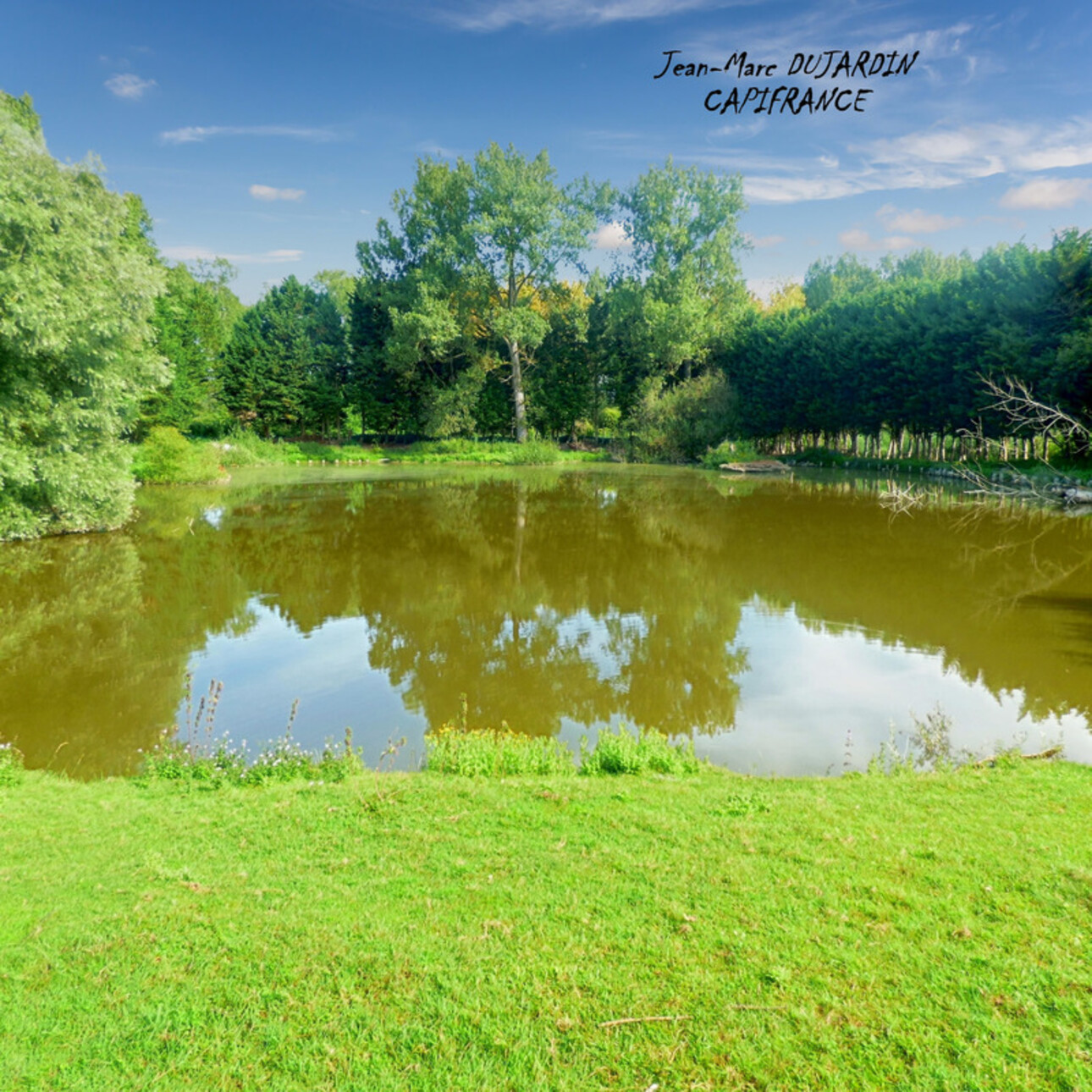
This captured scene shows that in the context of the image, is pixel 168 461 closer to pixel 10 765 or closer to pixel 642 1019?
pixel 10 765

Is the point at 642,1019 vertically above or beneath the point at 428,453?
above

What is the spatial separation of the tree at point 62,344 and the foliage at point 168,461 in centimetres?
1476

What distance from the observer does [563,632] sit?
13492 millimetres

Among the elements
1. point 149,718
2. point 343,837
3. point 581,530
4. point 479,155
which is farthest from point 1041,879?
point 479,155

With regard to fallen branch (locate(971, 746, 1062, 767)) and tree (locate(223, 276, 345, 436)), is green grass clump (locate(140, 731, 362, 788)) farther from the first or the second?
tree (locate(223, 276, 345, 436))

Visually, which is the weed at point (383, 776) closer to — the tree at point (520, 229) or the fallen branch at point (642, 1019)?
the fallen branch at point (642, 1019)

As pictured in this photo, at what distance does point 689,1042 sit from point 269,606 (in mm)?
13639

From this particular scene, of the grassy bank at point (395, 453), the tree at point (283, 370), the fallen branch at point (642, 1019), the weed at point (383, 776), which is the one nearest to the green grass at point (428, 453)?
the grassy bank at point (395, 453)

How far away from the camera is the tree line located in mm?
33781

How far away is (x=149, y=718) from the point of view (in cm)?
989

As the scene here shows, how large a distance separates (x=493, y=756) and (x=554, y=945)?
3766mm

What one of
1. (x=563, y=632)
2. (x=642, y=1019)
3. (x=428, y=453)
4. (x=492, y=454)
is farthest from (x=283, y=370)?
(x=642, y=1019)

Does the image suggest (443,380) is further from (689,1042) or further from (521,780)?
(689,1042)

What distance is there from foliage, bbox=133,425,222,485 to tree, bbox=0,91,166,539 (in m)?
14.8
